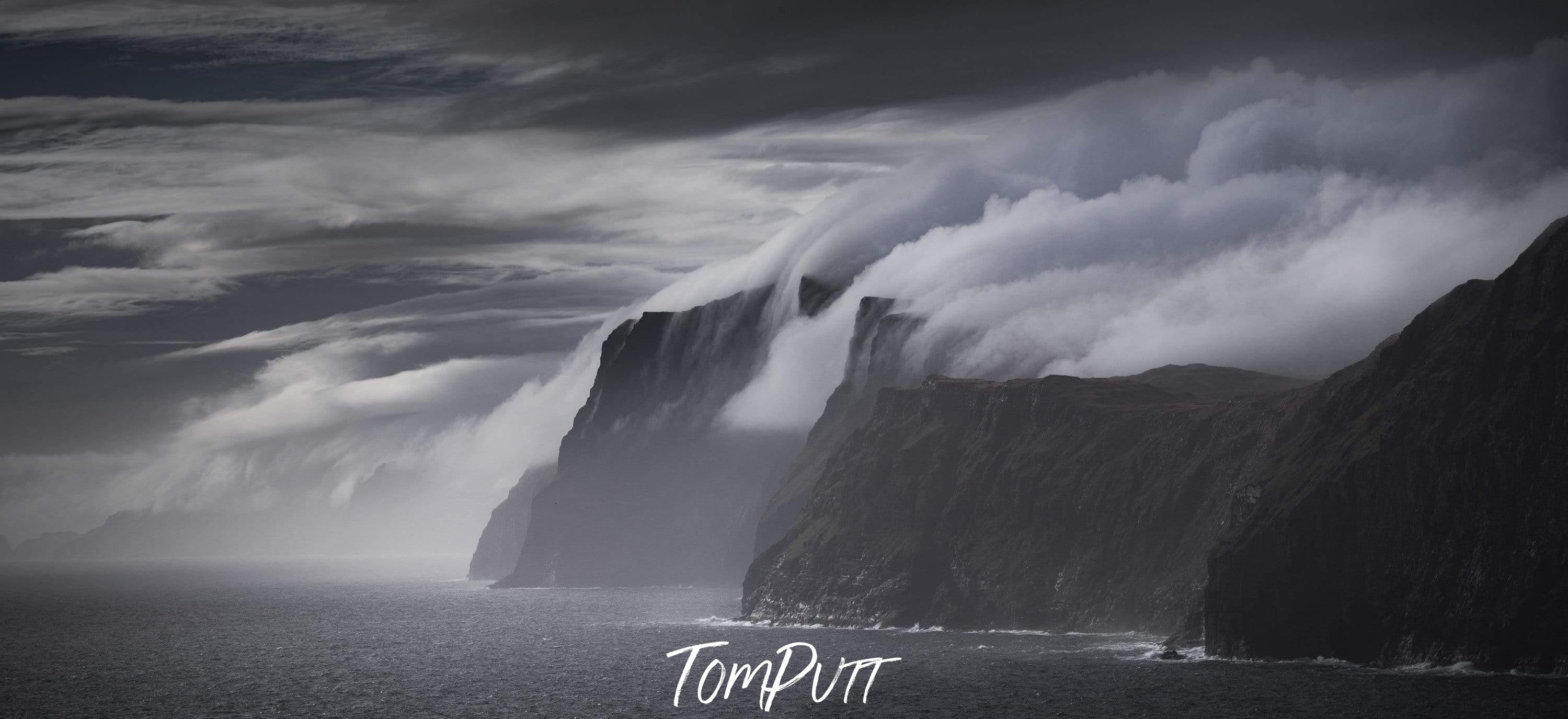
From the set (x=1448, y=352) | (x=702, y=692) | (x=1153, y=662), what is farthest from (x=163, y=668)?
(x=1448, y=352)

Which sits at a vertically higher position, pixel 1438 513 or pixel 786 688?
pixel 1438 513

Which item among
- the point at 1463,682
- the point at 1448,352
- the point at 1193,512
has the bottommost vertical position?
the point at 1463,682

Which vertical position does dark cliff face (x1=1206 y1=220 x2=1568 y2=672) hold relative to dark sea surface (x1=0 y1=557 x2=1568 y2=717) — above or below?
above

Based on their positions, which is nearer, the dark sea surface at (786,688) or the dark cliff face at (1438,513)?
the dark sea surface at (786,688)

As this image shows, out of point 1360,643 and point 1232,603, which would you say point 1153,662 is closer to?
point 1232,603

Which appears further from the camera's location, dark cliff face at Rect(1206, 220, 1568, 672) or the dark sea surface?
dark cliff face at Rect(1206, 220, 1568, 672)

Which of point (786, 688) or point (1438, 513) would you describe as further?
point (786, 688)

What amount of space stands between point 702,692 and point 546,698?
1587 centimetres

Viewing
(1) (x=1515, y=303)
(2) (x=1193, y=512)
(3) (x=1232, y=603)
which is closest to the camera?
(1) (x=1515, y=303)

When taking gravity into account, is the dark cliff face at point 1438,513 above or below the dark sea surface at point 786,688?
above

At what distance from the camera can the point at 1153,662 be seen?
494 ft

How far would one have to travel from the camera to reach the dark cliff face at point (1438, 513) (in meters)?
129

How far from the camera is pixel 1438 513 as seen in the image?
13788cm

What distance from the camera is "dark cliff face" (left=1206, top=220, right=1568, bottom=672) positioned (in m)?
129
